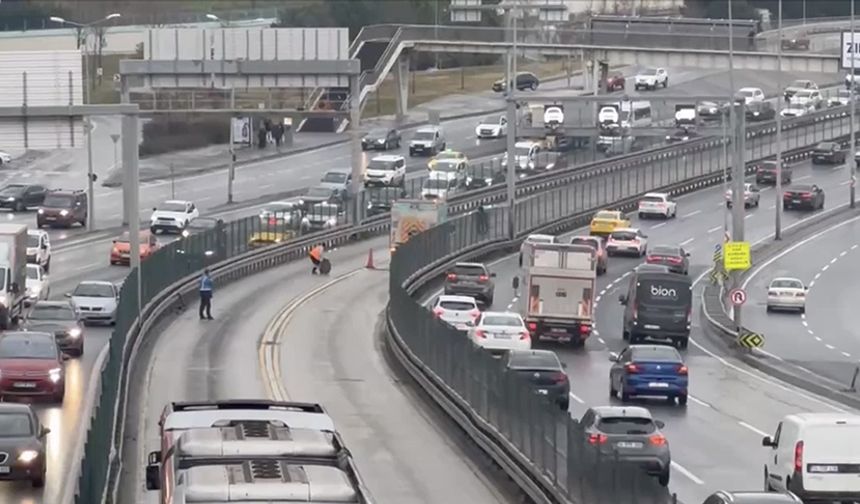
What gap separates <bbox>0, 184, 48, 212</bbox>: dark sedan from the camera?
8925 cm

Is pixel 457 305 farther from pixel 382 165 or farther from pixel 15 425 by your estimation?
pixel 382 165

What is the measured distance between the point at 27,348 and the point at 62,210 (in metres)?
43.6

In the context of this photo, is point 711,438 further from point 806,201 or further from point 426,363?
point 806,201

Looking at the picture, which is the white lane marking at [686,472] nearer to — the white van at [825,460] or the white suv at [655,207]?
the white van at [825,460]

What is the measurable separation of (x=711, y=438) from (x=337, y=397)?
8.27 meters

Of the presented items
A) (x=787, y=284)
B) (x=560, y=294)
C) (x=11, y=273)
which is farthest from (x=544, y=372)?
(x=787, y=284)

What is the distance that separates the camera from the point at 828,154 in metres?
106

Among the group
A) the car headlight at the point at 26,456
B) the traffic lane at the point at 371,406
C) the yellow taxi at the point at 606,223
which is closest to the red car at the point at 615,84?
the yellow taxi at the point at 606,223

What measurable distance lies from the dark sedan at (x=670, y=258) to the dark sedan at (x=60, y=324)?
28349 mm

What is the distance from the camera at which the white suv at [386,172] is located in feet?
321

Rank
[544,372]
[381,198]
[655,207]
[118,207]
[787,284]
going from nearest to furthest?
[544,372], [787,284], [381,198], [655,207], [118,207]

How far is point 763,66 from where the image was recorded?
105250 millimetres

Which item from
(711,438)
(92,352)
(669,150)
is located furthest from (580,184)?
(711,438)

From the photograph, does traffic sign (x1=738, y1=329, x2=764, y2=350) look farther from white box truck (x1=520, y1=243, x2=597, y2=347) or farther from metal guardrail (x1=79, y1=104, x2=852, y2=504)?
metal guardrail (x1=79, y1=104, x2=852, y2=504)
